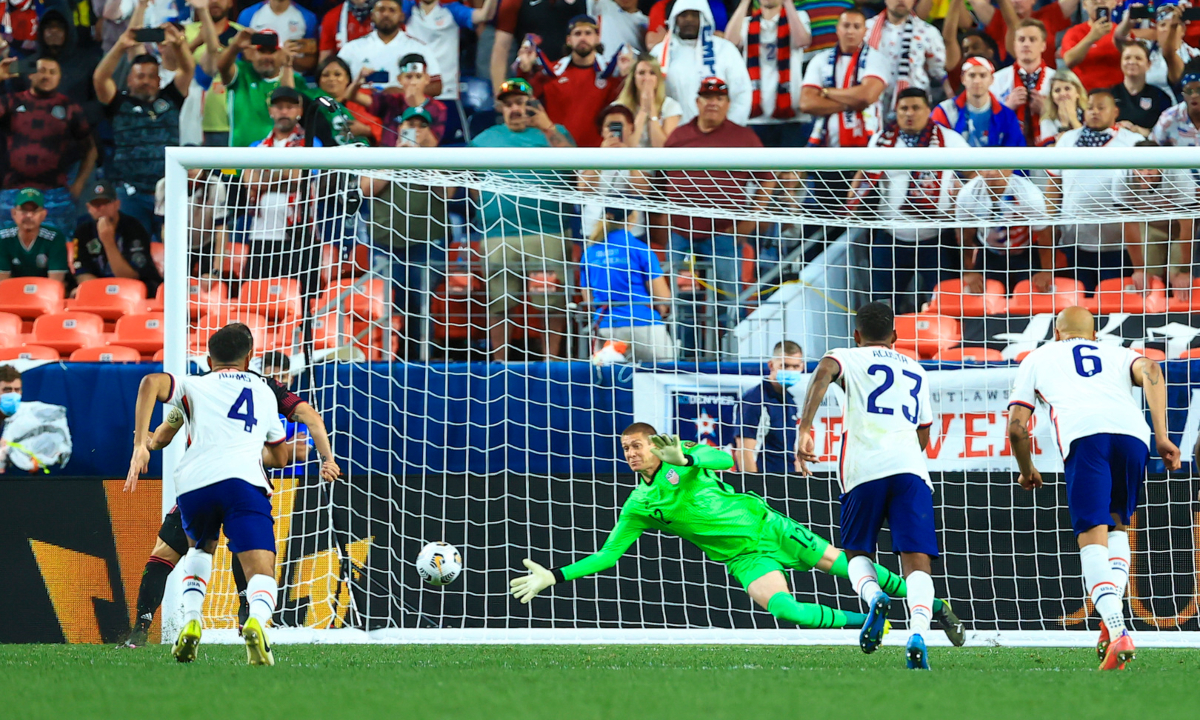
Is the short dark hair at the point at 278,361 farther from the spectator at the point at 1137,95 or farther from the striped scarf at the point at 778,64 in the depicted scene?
the spectator at the point at 1137,95

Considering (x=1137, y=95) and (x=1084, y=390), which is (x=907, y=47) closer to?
(x=1137, y=95)

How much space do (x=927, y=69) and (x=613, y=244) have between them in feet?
12.8

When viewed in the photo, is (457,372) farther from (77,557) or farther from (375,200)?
(77,557)

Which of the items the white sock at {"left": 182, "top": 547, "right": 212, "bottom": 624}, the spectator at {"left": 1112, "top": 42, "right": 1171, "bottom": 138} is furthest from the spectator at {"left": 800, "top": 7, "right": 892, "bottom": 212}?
the white sock at {"left": 182, "top": 547, "right": 212, "bottom": 624}

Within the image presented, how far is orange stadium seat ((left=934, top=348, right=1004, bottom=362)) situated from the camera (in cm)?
837

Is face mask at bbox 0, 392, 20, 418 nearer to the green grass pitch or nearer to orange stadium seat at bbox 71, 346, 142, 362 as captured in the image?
orange stadium seat at bbox 71, 346, 142, 362

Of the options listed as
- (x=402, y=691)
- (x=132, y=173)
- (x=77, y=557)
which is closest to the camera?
(x=402, y=691)

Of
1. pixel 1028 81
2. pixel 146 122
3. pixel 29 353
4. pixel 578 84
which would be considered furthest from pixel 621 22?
pixel 29 353

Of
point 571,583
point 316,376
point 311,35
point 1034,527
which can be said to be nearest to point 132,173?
point 311,35

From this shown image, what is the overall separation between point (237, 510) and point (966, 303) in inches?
213

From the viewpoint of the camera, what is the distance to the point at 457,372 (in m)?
8.14

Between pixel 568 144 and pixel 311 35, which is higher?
pixel 311 35

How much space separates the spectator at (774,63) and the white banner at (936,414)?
378 cm

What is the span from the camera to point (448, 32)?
1177 centimetres
